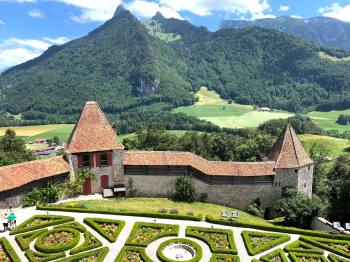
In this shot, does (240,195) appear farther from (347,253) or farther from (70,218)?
(70,218)

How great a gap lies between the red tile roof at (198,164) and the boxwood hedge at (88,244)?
1379cm

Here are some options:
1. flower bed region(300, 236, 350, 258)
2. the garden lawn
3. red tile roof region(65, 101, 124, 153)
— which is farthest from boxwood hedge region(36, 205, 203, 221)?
flower bed region(300, 236, 350, 258)

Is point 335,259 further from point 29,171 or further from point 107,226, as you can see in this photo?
point 29,171

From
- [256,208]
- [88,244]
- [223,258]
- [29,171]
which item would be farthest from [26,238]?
[256,208]

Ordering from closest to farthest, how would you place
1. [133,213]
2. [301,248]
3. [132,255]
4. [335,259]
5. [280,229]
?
[132,255], [335,259], [301,248], [280,229], [133,213]

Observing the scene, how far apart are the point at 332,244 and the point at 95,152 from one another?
1035 inches

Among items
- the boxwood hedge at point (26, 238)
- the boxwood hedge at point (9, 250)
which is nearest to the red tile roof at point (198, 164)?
the boxwood hedge at point (26, 238)

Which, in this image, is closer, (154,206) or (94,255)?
(94,255)

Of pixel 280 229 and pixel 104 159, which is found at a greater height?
pixel 104 159

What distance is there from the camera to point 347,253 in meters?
32.0

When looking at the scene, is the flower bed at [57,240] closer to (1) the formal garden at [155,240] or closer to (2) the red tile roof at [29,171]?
(1) the formal garden at [155,240]

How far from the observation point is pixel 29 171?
41406 mm

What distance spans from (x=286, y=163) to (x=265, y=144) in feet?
77.6

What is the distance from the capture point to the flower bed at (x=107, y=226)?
33.3 meters
